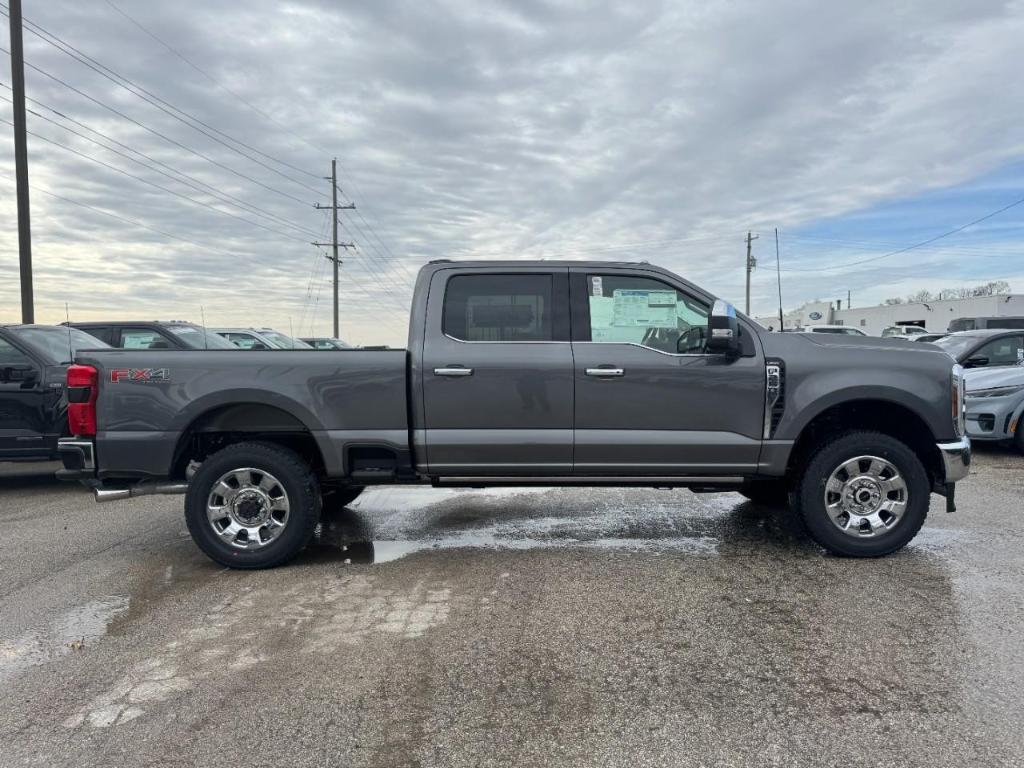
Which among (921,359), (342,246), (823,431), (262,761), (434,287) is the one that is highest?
(342,246)

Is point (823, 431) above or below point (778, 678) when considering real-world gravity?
above

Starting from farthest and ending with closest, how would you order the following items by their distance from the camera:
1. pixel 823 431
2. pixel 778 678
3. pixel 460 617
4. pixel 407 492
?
pixel 407 492
pixel 823 431
pixel 460 617
pixel 778 678

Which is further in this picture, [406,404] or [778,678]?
[406,404]

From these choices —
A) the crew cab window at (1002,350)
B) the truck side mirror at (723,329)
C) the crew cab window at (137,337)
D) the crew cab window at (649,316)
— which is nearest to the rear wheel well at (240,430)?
the crew cab window at (649,316)

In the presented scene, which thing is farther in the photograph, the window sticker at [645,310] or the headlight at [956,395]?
the window sticker at [645,310]

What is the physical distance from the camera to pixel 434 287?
16.1 ft

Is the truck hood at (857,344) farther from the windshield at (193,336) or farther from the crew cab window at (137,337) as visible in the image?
the crew cab window at (137,337)

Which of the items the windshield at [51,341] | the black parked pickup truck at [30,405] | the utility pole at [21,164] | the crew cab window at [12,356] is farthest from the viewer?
the utility pole at [21,164]

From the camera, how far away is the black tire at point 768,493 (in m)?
5.93

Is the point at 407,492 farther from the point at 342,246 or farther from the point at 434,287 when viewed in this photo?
the point at 342,246

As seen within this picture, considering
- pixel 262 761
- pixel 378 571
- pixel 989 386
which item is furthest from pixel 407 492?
pixel 989 386

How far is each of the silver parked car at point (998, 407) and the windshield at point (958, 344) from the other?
1248 millimetres

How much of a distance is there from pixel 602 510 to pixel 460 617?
2.71 meters

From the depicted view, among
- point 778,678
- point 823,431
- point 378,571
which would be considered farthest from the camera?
point 823,431
